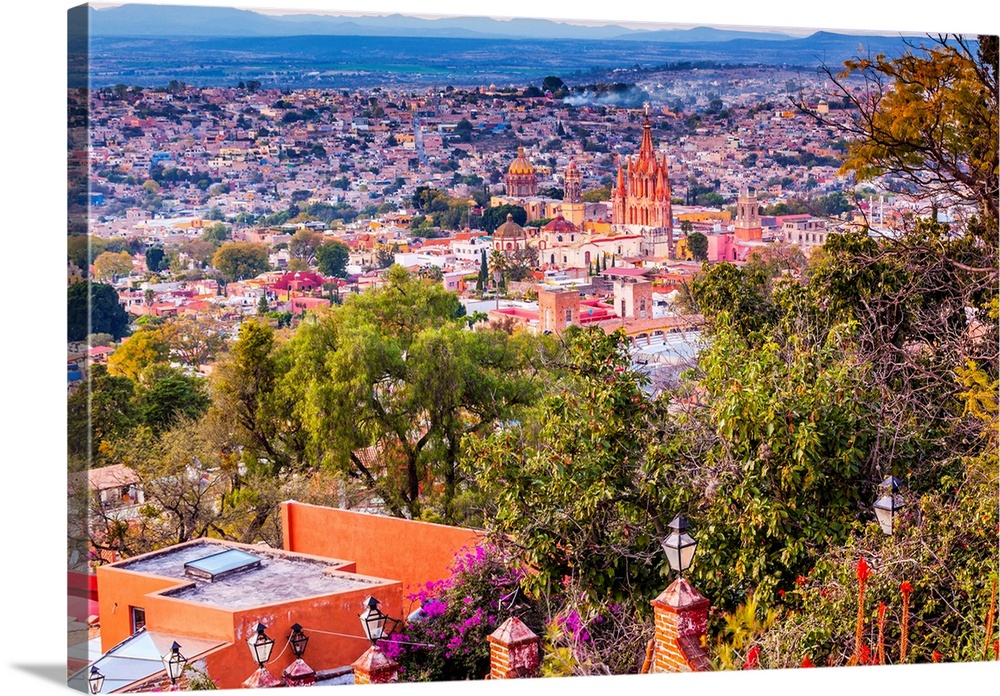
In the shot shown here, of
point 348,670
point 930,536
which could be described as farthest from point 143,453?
point 930,536

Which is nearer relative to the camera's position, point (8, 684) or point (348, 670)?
point (8, 684)

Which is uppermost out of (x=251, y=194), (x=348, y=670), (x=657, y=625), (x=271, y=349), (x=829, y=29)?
(x=829, y=29)

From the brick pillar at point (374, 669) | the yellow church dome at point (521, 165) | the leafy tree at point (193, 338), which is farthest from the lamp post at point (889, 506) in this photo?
the leafy tree at point (193, 338)

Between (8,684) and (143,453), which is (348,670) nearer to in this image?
(8,684)

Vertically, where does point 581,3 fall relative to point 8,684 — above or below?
above

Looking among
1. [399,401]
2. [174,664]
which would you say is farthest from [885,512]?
[399,401]

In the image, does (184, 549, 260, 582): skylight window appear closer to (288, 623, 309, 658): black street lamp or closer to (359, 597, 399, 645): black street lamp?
(288, 623, 309, 658): black street lamp
